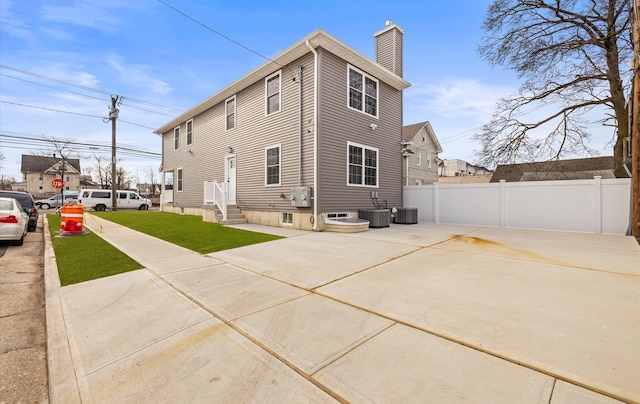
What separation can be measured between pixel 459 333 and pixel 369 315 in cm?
85

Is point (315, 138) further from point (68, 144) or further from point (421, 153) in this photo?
point (68, 144)

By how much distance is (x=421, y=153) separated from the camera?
23.1m

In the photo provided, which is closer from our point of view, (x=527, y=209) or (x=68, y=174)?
(x=527, y=209)

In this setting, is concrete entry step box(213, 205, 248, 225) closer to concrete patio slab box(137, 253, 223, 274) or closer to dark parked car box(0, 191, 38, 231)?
concrete patio slab box(137, 253, 223, 274)

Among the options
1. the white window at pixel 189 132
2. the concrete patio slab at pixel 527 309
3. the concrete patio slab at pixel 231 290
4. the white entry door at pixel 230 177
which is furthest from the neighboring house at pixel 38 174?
the concrete patio slab at pixel 527 309

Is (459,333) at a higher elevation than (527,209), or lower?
lower

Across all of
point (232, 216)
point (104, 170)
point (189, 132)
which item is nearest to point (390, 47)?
point (232, 216)

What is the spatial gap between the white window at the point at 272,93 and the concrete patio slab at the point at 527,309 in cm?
830

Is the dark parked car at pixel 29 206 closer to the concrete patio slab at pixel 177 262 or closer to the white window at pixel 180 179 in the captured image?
the white window at pixel 180 179

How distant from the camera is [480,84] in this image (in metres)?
13.9

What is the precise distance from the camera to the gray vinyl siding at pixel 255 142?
955 cm

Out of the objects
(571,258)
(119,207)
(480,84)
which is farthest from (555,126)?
(119,207)

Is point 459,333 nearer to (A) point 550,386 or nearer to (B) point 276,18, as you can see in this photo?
(A) point 550,386

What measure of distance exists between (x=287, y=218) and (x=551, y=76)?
13406 millimetres
